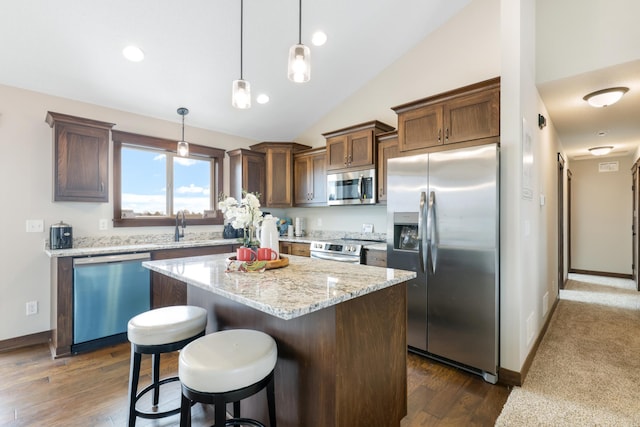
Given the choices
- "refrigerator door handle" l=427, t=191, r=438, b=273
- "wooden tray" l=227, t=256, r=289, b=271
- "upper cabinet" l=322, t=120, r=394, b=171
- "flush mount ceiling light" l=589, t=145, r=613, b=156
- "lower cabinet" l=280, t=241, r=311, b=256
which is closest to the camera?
"wooden tray" l=227, t=256, r=289, b=271

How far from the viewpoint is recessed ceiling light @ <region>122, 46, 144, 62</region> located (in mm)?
2908

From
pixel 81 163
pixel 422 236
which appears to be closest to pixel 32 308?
pixel 81 163

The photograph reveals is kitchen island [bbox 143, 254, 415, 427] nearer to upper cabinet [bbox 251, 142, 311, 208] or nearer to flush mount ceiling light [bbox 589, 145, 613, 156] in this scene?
upper cabinet [bbox 251, 142, 311, 208]

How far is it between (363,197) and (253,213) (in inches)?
82.5

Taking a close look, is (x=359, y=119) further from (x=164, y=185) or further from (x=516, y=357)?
(x=516, y=357)

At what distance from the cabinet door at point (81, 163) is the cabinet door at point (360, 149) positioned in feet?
9.10

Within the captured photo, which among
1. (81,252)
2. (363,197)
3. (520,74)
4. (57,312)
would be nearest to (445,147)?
(520,74)

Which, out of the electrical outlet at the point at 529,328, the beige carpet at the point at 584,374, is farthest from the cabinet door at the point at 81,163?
the electrical outlet at the point at 529,328

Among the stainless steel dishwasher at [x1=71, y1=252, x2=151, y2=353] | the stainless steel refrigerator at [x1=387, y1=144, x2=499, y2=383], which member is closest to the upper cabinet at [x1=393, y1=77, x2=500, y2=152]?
the stainless steel refrigerator at [x1=387, y1=144, x2=499, y2=383]

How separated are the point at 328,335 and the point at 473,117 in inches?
87.3

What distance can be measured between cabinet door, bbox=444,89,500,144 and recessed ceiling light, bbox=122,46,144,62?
2.92 metres

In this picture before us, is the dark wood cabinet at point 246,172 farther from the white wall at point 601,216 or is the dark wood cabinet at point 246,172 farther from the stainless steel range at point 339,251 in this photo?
the white wall at point 601,216

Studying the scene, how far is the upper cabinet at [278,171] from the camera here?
4.77m

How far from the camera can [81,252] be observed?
289 cm
